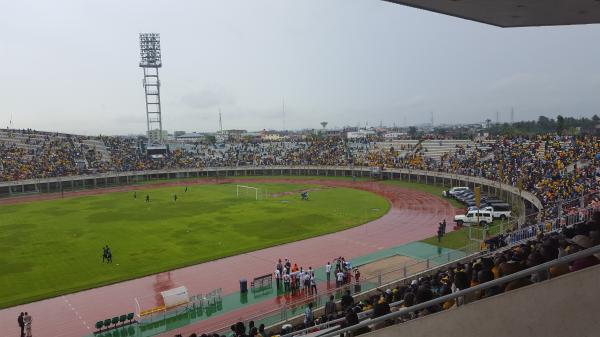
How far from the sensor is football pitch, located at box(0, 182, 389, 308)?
2362 cm

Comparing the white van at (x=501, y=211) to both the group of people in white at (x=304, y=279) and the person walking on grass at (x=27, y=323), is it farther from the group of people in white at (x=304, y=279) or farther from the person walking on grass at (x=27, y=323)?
the person walking on grass at (x=27, y=323)

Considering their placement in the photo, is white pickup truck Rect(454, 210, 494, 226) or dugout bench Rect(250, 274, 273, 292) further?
white pickup truck Rect(454, 210, 494, 226)

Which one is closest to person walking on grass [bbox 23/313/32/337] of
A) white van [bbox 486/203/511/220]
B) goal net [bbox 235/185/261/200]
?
white van [bbox 486/203/511/220]

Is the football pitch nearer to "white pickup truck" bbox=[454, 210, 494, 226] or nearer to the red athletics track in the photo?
the red athletics track

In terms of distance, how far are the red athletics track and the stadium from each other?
0.11 meters

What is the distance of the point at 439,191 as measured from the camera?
162 feet

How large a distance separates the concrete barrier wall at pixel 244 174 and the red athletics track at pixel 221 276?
423 inches

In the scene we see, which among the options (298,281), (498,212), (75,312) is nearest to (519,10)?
(298,281)

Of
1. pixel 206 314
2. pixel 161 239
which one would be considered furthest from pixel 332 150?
pixel 206 314

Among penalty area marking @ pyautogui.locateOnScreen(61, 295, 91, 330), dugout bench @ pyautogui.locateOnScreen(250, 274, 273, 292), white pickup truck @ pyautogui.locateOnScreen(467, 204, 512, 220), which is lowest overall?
penalty area marking @ pyautogui.locateOnScreen(61, 295, 91, 330)

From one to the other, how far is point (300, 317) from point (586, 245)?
10.9 metres

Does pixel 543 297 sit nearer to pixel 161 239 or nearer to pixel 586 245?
pixel 586 245

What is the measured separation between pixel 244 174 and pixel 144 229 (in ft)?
139

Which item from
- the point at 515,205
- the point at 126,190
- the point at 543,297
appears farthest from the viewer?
the point at 126,190
